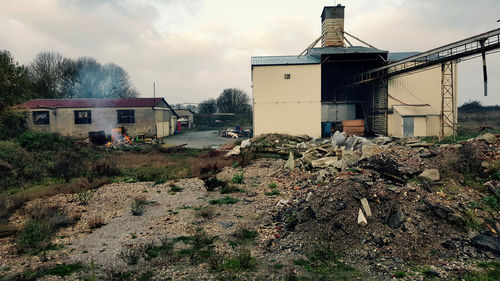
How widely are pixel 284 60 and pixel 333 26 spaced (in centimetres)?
857

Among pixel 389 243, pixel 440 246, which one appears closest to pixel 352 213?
pixel 389 243

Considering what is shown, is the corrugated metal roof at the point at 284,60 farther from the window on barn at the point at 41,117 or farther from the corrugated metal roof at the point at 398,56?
the window on barn at the point at 41,117

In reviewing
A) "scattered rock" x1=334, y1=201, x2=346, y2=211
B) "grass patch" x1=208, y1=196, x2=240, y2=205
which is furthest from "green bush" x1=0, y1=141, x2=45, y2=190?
"scattered rock" x1=334, y1=201, x2=346, y2=211

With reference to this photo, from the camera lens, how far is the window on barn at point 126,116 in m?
34.6

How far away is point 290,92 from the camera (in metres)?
26.9

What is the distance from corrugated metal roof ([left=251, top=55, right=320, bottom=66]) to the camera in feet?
87.5

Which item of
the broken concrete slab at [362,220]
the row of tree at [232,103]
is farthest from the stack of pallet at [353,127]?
the row of tree at [232,103]

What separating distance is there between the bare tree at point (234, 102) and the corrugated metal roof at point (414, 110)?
4430cm

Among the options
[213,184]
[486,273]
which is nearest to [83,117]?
[213,184]

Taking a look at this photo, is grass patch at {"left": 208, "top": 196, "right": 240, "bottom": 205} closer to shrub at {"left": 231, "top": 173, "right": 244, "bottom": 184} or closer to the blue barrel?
shrub at {"left": 231, "top": 173, "right": 244, "bottom": 184}

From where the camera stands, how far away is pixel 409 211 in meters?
6.85

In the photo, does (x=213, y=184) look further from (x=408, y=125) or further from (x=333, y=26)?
(x=333, y=26)

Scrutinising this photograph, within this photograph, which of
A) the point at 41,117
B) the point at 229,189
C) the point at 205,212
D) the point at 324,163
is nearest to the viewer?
the point at 205,212

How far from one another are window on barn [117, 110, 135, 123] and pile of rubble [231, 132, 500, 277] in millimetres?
29635
